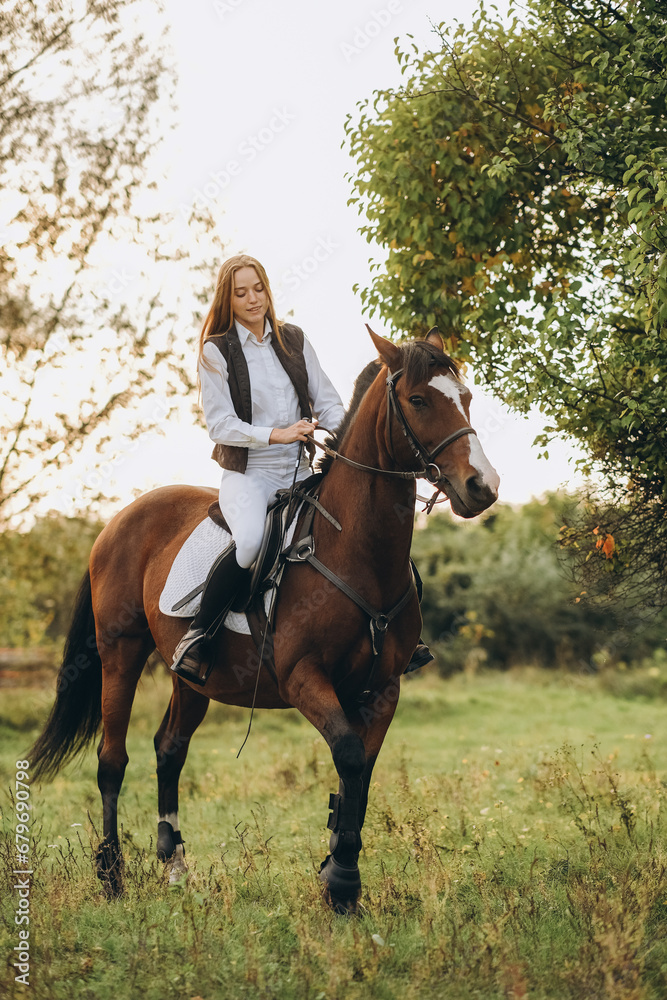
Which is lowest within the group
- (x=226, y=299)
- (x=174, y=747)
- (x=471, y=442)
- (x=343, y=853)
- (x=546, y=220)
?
(x=343, y=853)

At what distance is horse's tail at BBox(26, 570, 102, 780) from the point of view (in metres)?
6.30

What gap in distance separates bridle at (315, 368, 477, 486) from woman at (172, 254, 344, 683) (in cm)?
58

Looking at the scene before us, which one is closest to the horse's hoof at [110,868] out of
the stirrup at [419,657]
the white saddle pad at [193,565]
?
the white saddle pad at [193,565]

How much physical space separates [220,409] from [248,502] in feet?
1.87

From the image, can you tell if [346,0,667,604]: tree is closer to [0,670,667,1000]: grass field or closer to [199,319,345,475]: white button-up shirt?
[199,319,345,475]: white button-up shirt

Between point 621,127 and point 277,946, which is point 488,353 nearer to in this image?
point 621,127

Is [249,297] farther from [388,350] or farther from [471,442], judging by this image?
[471,442]

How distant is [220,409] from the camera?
16.2ft

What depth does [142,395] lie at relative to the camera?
1257cm

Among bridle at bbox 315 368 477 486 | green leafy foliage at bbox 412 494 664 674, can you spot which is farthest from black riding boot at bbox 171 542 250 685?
green leafy foliage at bbox 412 494 664 674

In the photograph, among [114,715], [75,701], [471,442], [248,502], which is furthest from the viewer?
[75,701]

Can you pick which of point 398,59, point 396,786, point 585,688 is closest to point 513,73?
point 398,59

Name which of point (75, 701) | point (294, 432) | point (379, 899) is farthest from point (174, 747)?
point (294, 432)

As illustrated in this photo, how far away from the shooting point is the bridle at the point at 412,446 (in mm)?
3975
